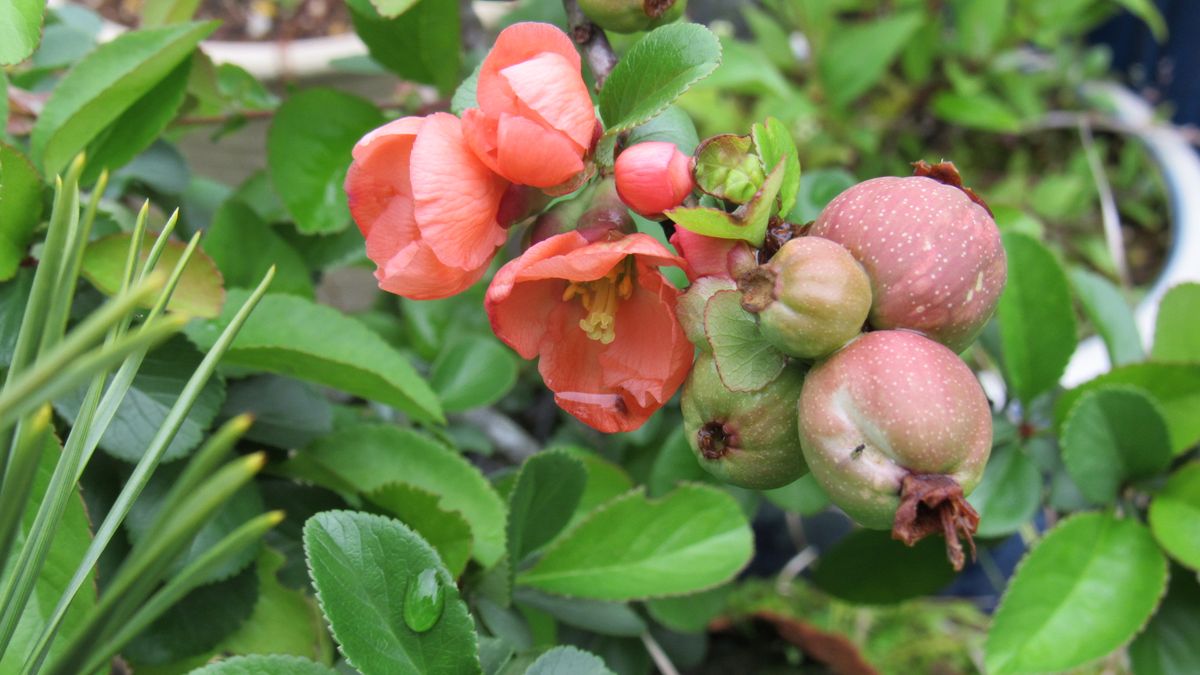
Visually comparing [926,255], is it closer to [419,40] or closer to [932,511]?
[932,511]

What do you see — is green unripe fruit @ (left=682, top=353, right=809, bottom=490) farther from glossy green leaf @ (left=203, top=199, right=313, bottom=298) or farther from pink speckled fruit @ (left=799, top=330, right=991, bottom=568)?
glossy green leaf @ (left=203, top=199, right=313, bottom=298)

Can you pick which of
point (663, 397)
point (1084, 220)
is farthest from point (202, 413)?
point (1084, 220)

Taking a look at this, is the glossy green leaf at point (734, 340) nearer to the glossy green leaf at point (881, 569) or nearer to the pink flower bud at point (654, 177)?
the pink flower bud at point (654, 177)

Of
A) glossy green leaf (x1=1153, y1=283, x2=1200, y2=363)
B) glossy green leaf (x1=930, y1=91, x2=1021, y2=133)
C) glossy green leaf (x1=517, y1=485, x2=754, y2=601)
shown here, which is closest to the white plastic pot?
glossy green leaf (x1=930, y1=91, x2=1021, y2=133)

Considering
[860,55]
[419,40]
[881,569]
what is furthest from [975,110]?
[419,40]

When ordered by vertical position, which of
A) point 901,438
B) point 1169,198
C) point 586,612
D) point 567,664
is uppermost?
point 901,438

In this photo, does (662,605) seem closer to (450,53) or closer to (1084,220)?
(450,53)
